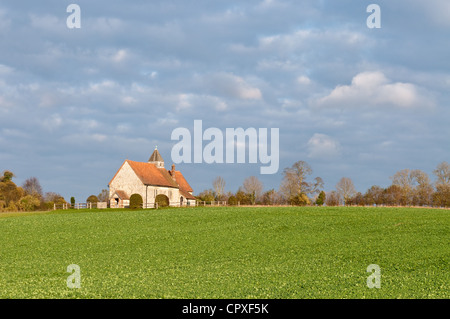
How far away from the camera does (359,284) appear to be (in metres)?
17.6

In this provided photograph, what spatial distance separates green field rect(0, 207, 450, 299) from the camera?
16.6 metres

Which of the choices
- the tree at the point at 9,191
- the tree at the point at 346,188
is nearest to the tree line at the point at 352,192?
the tree at the point at 346,188

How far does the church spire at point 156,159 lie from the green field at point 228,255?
1712 inches

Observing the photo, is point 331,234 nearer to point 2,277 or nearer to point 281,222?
point 281,222

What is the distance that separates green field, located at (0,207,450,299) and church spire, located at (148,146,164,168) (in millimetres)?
43488

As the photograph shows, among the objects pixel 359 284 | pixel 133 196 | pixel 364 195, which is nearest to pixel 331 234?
pixel 359 284

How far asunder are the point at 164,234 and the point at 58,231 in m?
A: 11.6

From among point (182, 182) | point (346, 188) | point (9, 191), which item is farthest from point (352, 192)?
point (9, 191)

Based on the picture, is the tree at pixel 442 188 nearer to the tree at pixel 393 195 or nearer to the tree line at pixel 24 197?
the tree at pixel 393 195

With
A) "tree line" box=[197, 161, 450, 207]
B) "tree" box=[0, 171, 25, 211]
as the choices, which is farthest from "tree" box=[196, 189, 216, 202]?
"tree" box=[0, 171, 25, 211]

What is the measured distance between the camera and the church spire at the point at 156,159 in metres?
94.1

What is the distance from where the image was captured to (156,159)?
9431 centimetres

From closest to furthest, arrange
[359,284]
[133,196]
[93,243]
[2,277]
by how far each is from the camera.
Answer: [359,284] < [2,277] < [93,243] < [133,196]

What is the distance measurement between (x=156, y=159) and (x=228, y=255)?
68119 millimetres
